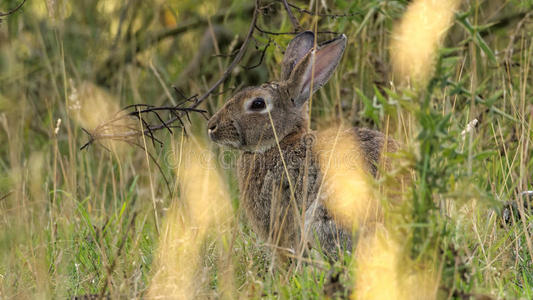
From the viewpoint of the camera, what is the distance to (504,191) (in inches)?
177

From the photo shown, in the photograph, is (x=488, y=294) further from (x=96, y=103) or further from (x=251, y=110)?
(x=96, y=103)

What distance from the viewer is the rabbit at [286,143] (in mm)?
4125

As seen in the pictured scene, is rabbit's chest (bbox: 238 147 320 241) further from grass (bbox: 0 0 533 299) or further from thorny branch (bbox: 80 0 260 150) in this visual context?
thorny branch (bbox: 80 0 260 150)

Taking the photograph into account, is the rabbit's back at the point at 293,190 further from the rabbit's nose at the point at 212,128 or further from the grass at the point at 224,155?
the rabbit's nose at the point at 212,128

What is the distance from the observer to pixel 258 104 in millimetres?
4793

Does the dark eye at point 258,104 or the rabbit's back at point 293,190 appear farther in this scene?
the dark eye at point 258,104

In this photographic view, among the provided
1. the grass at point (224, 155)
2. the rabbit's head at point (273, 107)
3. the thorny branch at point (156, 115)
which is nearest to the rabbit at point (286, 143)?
the rabbit's head at point (273, 107)

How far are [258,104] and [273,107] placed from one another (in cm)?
11

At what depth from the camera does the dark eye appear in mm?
4785

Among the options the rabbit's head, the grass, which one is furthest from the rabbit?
the grass

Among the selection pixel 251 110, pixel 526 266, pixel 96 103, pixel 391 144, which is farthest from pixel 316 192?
pixel 96 103

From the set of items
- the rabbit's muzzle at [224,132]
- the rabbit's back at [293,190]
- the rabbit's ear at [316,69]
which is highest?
the rabbit's ear at [316,69]

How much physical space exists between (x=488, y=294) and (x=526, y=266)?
927 millimetres

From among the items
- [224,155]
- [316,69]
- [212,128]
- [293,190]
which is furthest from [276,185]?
[224,155]
